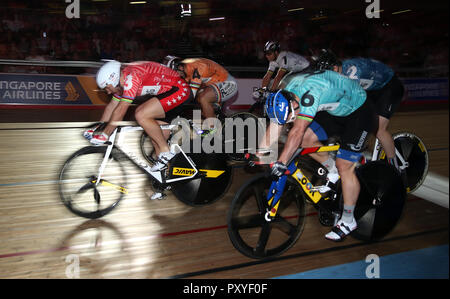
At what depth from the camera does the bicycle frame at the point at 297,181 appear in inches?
94.3

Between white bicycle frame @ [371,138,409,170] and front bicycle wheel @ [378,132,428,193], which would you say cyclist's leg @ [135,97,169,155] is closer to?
white bicycle frame @ [371,138,409,170]

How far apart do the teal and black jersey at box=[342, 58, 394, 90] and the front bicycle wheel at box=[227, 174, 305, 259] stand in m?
1.21

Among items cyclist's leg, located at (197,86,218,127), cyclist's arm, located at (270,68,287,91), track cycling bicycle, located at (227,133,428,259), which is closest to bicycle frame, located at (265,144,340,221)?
track cycling bicycle, located at (227,133,428,259)

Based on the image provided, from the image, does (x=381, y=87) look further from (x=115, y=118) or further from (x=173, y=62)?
(x=115, y=118)

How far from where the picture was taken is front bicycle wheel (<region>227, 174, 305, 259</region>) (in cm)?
234

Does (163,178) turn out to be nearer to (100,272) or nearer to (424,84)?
(100,272)

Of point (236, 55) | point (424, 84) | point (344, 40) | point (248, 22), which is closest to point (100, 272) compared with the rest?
point (236, 55)

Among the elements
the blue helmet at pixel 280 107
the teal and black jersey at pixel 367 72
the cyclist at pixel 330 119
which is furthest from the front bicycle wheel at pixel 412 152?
the blue helmet at pixel 280 107

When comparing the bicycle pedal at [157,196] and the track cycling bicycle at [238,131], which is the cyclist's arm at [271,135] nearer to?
the bicycle pedal at [157,196]

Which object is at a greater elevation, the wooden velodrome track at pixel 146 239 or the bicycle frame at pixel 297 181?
the bicycle frame at pixel 297 181

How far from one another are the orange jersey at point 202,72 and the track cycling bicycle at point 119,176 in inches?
23.2

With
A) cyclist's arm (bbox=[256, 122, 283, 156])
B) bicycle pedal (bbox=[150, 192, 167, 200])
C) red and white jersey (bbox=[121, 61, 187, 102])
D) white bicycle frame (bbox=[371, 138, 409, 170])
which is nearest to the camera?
cyclist's arm (bbox=[256, 122, 283, 156])

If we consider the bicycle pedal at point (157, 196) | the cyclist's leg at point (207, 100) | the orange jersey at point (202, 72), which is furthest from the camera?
the cyclist's leg at point (207, 100)

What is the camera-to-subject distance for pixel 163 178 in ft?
10.5
